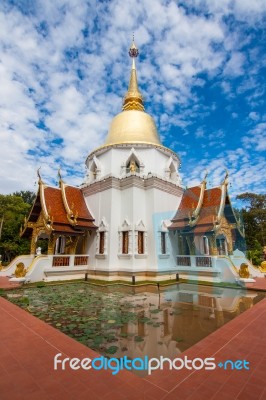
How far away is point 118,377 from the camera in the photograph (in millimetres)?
2908

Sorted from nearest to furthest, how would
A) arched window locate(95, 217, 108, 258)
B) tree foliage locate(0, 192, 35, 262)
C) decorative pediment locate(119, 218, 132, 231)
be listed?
1. decorative pediment locate(119, 218, 132, 231)
2. arched window locate(95, 217, 108, 258)
3. tree foliage locate(0, 192, 35, 262)

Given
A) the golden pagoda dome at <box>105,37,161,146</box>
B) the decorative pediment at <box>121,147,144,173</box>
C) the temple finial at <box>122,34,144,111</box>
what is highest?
the temple finial at <box>122,34,144,111</box>

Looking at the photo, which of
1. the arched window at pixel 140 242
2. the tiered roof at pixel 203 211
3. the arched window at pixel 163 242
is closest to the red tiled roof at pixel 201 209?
the tiered roof at pixel 203 211

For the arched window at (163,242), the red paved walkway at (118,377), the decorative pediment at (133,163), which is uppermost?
the decorative pediment at (133,163)

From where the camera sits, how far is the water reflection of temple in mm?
3996

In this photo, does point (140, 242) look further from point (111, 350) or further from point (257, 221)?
point (257, 221)

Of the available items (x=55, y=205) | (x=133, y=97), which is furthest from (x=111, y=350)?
(x=133, y=97)

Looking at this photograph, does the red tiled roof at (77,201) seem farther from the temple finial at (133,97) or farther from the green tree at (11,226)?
the green tree at (11,226)

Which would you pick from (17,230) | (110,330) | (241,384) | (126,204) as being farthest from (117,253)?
(17,230)

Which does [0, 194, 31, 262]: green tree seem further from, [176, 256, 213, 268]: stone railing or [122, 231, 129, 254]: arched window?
[176, 256, 213, 268]: stone railing

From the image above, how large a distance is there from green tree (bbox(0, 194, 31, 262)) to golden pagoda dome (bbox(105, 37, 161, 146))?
680 inches

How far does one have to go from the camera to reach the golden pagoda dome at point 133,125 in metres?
15.7

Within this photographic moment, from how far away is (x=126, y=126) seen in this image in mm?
16438

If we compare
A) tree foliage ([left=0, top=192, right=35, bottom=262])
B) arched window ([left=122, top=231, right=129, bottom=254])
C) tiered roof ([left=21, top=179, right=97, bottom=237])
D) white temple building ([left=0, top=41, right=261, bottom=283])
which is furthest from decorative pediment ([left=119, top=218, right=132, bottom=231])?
tree foliage ([left=0, top=192, right=35, bottom=262])
